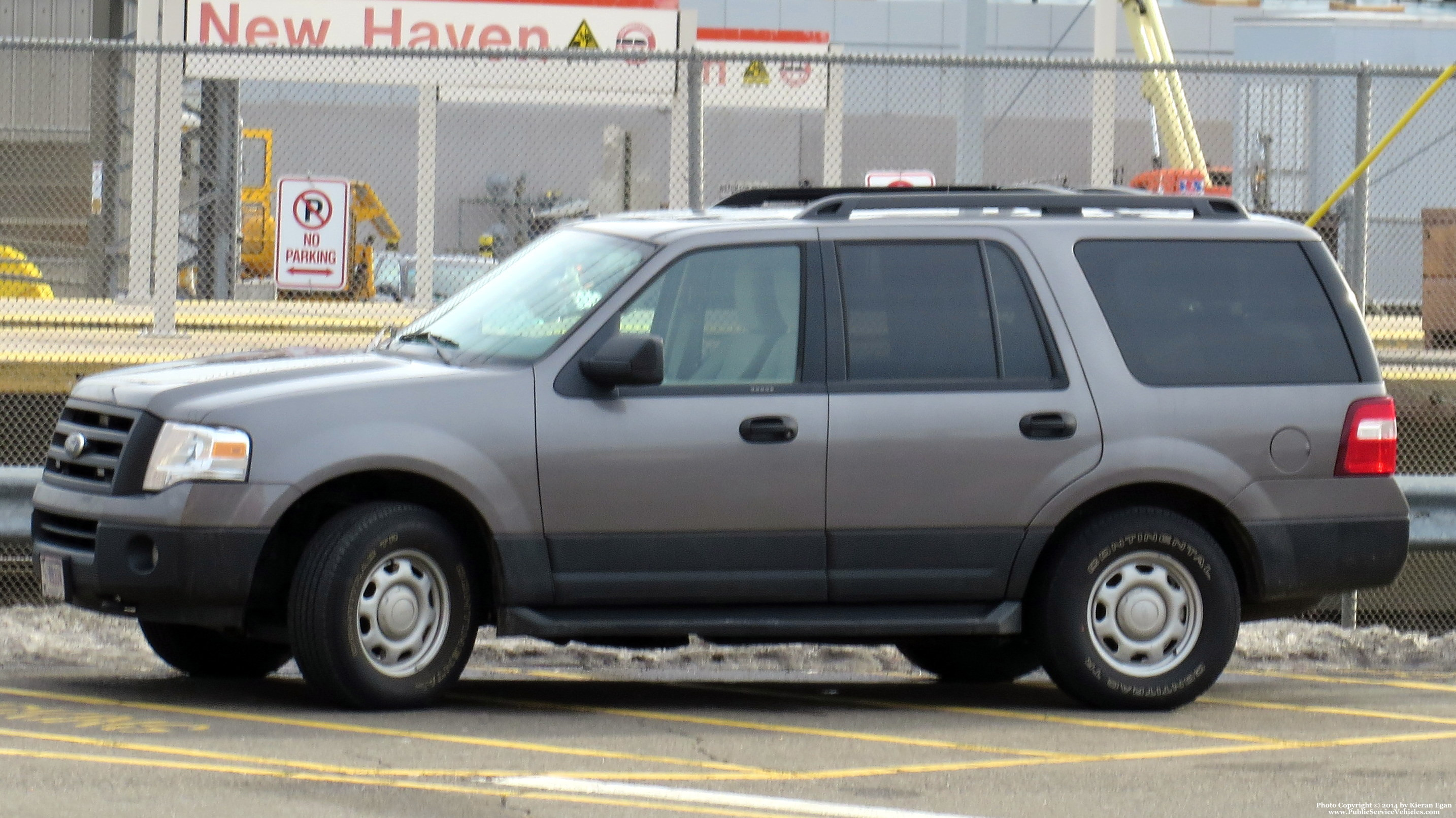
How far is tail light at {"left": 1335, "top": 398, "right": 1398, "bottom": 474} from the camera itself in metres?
7.71

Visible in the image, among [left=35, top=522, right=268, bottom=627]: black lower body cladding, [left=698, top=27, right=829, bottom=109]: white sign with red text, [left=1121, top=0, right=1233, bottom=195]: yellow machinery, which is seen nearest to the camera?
[left=35, top=522, right=268, bottom=627]: black lower body cladding

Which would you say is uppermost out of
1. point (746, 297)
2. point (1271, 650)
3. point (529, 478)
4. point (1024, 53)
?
point (1024, 53)

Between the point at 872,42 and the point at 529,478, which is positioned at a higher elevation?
the point at 872,42

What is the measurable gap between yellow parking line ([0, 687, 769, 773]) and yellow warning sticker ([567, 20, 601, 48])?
8.00 meters

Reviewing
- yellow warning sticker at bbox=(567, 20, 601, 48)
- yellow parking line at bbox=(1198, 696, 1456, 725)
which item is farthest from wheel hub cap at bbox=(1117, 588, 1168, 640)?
yellow warning sticker at bbox=(567, 20, 601, 48)

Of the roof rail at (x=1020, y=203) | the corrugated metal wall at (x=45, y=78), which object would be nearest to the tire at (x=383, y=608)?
the roof rail at (x=1020, y=203)

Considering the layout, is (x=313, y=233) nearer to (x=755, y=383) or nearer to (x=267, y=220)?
(x=755, y=383)

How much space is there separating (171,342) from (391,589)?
511cm

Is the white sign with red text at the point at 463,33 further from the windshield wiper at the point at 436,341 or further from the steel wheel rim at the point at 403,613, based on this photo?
the steel wheel rim at the point at 403,613

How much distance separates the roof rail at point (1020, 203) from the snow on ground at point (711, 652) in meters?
2.21

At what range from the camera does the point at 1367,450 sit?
7.73m

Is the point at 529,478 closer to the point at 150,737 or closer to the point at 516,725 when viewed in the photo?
the point at 516,725

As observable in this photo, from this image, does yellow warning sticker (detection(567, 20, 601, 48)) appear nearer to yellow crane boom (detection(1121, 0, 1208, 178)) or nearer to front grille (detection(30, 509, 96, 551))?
front grille (detection(30, 509, 96, 551))

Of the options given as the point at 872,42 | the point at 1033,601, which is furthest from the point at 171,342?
the point at 872,42
